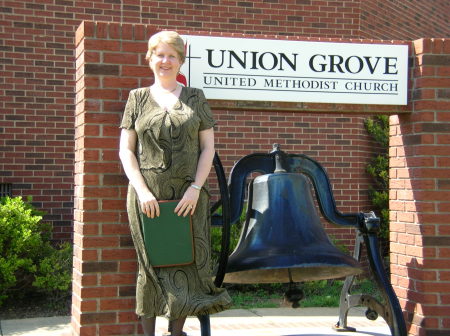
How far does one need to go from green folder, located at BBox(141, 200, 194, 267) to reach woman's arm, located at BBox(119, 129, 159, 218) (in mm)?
52

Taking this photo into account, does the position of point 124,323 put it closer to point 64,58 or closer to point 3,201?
point 3,201

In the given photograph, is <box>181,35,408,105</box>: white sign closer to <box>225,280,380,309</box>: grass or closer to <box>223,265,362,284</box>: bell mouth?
<box>223,265,362,284</box>: bell mouth

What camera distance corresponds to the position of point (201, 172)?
3.79 meters

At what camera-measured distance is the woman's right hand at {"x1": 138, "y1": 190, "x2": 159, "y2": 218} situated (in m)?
3.64

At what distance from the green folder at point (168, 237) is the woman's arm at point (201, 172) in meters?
0.04

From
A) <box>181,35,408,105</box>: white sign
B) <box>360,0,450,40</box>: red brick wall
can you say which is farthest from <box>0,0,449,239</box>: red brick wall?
<box>181,35,408,105</box>: white sign

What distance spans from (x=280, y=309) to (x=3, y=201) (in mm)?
2966

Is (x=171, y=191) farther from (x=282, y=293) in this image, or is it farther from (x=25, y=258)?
(x=282, y=293)

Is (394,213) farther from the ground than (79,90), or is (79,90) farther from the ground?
(79,90)

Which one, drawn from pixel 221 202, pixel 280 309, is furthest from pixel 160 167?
pixel 280 309

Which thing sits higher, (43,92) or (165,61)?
(43,92)

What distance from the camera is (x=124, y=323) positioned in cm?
430

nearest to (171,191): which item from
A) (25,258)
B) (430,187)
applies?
(430,187)

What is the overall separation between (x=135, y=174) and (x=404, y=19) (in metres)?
6.51
